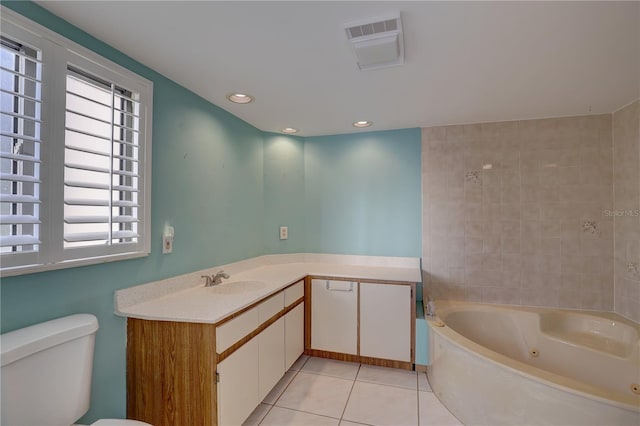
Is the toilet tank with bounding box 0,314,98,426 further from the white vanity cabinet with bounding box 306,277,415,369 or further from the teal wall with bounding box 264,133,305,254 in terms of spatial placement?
the teal wall with bounding box 264,133,305,254

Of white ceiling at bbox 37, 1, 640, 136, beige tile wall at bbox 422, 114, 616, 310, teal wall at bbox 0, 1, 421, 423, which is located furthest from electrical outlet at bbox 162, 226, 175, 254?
beige tile wall at bbox 422, 114, 616, 310

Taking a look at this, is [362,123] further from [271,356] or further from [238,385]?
[238,385]

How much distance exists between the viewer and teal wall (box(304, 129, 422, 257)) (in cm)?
291

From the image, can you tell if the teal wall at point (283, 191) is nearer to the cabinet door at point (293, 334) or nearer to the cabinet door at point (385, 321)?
the cabinet door at point (293, 334)

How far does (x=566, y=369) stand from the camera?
85.0 inches

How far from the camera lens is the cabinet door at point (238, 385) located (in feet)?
4.89

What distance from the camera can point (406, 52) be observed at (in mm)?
1528

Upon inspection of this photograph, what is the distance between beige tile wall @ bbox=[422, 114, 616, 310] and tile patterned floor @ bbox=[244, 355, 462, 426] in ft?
3.06

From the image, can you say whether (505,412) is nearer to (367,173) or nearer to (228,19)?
(367,173)

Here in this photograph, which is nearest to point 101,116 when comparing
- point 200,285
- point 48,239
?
point 48,239

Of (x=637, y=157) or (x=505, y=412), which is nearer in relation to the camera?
(x=505, y=412)

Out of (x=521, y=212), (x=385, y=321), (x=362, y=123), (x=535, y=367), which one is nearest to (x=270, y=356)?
(x=385, y=321)

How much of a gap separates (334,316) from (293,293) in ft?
1.58

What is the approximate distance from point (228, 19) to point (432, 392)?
2706 millimetres
